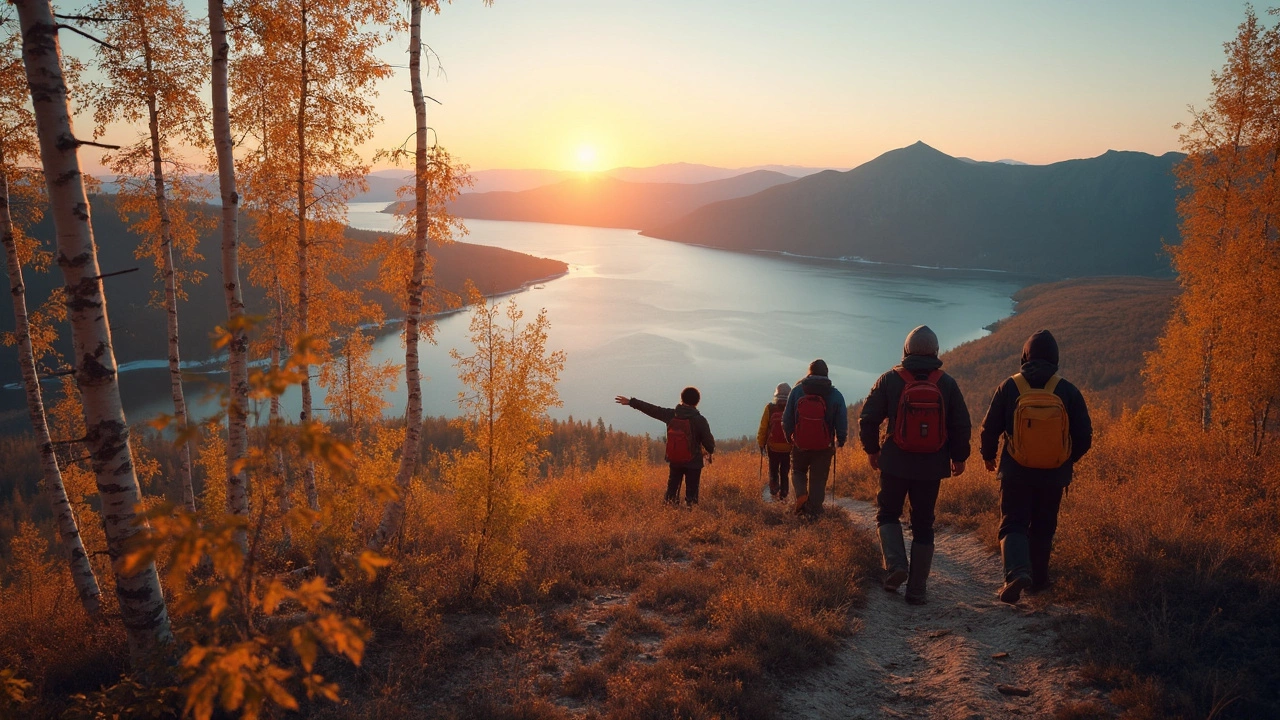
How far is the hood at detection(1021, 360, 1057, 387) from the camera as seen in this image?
5.65 m

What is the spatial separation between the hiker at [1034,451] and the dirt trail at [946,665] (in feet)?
1.47

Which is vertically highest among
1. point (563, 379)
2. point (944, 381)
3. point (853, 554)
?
point (944, 381)

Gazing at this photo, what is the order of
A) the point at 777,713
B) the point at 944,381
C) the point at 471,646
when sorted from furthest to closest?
the point at 944,381 → the point at 471,646 → the point at 777,713

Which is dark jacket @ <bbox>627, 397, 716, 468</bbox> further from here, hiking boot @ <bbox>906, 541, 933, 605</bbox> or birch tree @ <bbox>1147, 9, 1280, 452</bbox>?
birch tree @ <bbox>1147, 9, 1280, 452</bbox>

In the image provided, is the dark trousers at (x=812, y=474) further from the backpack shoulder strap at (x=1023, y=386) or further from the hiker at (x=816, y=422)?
the backpack shoulder strap at (x=1023, y=386)

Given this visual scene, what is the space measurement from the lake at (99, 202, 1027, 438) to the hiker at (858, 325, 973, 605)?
10.4 metres

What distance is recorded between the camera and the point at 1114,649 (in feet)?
15.3

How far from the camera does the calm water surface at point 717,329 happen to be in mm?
49812

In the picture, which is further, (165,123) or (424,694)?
(165,123)

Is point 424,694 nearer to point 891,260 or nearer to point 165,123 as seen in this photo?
point 165,123

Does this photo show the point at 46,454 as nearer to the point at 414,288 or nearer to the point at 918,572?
the point at 414,288

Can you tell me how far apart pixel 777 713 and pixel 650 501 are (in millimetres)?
6203

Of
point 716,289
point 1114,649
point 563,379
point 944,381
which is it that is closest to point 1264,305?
point 944,381

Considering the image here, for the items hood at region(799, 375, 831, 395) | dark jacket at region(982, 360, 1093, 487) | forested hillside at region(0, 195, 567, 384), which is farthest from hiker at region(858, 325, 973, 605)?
Answer: forested hillside at region(0, 195, 567, 384)
